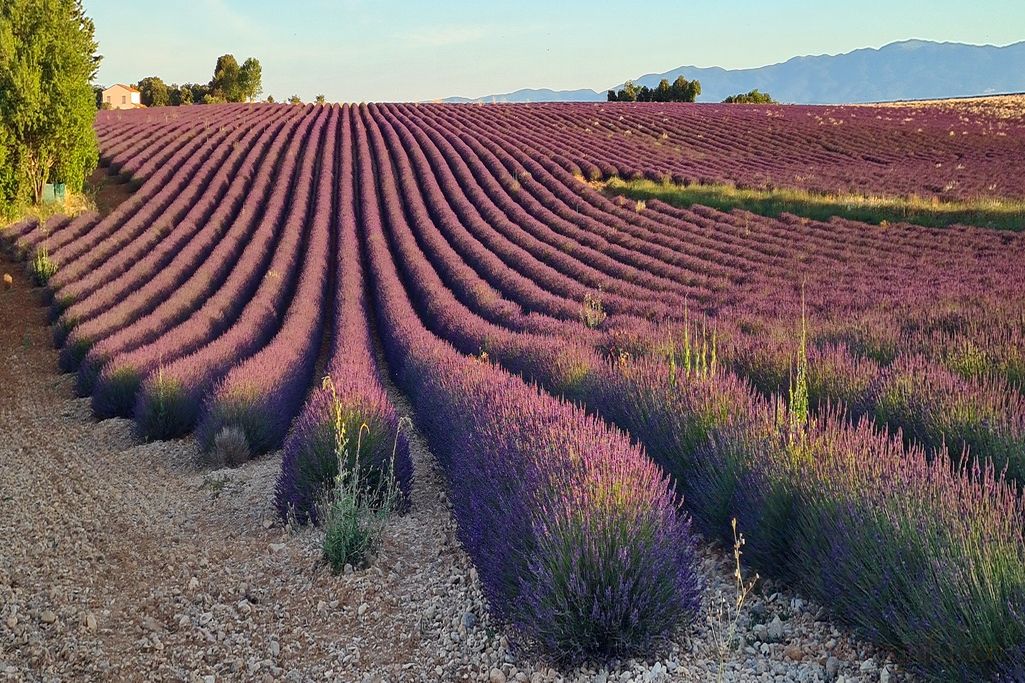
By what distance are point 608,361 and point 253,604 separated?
3.64 m

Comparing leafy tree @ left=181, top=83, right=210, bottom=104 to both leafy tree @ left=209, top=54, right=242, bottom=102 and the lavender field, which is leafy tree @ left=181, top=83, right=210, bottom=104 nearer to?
leafy tree @ left=209, top=54, right=242, bottom=102

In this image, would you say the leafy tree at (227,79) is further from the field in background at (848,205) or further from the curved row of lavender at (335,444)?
the curved row of lavender at (335,444)

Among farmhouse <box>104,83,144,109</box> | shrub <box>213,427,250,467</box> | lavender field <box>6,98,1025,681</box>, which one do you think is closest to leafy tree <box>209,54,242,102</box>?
farmhouse <box>104,83,144,109</box>

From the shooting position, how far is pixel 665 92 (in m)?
57.6

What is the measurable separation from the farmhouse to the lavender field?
5436cm

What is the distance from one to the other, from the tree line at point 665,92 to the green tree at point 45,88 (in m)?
41.5

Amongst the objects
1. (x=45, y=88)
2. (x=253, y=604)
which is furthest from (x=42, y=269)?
(x=253, y=604)

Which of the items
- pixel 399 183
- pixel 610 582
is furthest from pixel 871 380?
pixel 399 183

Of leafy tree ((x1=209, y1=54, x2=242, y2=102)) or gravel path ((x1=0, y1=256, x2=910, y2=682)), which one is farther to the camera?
leafy tree ((x1=209, y1=54, x2=242, y2=102))

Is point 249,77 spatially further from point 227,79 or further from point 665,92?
point 665,92

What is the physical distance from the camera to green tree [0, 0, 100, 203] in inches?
731

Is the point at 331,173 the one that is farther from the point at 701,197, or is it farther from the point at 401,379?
the point at 401,379

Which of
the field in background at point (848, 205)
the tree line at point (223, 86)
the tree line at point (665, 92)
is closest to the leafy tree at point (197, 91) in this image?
the tree line at point (223, 86)

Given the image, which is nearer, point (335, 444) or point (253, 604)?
point (253, 604)
